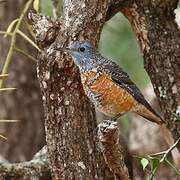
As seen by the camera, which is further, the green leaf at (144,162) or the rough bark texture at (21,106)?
the rough bark texture at (21,106)

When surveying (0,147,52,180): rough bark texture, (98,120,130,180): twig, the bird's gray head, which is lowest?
(0,147,52,180): rough bark texture

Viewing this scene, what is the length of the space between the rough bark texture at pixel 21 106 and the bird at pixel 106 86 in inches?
102

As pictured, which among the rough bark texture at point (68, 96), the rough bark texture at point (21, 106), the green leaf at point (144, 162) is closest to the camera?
the green leaf at point (144, 162)

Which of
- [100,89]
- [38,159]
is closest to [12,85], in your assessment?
[38,159]

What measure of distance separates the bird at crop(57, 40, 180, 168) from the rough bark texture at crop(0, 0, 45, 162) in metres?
2.58

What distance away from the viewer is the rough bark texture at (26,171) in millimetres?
3404

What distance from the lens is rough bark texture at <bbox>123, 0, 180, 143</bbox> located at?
3.63 m

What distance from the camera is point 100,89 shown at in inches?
129

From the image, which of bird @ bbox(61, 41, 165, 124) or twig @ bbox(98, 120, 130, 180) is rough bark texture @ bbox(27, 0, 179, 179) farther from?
twig @ bbox(98, 120, 130, 180)

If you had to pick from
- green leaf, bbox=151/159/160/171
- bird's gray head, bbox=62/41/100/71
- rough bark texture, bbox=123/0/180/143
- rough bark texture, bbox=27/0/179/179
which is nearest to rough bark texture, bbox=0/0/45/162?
rough bark texture, bbox=123/0/180/143

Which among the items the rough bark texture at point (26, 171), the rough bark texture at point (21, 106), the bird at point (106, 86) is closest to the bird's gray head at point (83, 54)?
the bird at point (106, 86)

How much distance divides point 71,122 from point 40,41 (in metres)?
0.37

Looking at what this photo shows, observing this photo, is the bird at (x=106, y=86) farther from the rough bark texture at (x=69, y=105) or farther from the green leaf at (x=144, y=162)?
the green leaf at (x=144, y=162)

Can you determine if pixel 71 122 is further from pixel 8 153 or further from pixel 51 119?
pixel 8 153
